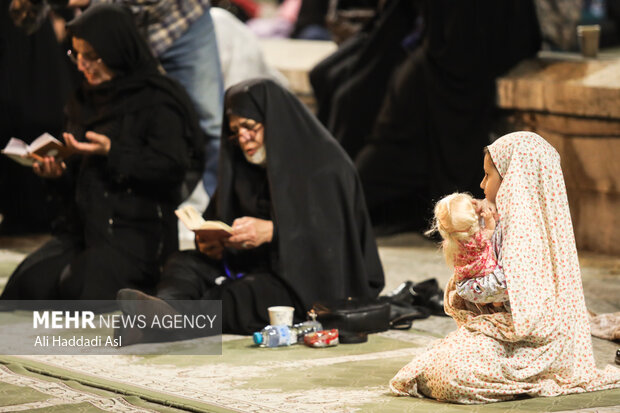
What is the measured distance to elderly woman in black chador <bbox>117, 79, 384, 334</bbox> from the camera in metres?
5.91

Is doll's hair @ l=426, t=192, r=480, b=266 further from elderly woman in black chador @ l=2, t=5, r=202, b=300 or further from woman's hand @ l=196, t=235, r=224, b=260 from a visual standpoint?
elderly woman in black chador @ l=2, t=5, r=202, b=300

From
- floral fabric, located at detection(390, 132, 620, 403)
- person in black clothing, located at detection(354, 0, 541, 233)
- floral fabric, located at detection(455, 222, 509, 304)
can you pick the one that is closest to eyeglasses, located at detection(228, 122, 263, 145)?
floral fabric, located at detection(390, 132, 620, 403)

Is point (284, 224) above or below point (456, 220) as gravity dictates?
below

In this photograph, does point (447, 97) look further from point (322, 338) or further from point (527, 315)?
point (527, 315)

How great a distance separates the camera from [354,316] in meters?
5.73

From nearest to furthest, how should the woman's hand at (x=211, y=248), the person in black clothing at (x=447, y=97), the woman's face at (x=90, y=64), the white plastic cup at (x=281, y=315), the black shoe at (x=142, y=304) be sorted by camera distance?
the black shoe at (x=142, y=304) < the white plastic cup at (x=281, y=315) < the woman's hand at (x=211, y=248) < the woman's face at (x=90, y=64) < the person in black clothing at (x=447, y=97)

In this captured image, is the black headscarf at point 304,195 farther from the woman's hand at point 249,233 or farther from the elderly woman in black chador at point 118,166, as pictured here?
the elderly woman in black chador at point 118,166

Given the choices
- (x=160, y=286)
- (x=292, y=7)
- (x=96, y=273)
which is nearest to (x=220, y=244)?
(x=160, y=286)

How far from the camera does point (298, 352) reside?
5.48m

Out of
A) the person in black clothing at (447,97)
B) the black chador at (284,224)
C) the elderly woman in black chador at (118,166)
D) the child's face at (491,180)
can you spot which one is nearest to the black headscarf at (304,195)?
the black chador at (284,224)

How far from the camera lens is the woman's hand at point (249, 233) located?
5.86 m

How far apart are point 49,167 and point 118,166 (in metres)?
0.46

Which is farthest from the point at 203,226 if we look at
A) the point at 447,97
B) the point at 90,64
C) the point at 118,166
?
the point at 447,97

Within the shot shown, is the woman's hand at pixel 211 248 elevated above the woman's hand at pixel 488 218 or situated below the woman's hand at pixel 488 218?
below
